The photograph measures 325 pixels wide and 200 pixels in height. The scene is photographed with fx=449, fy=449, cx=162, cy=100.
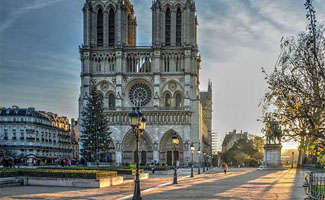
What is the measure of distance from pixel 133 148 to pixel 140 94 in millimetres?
9359

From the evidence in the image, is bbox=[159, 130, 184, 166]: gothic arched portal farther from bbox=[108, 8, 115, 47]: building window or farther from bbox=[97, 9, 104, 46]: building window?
bbox=[97, 9, 104, 46]: building window

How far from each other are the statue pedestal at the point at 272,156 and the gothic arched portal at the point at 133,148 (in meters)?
22.1

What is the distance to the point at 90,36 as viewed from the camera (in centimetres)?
7744

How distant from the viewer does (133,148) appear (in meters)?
77.2

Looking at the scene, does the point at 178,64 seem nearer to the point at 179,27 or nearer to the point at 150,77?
the point at 150,77

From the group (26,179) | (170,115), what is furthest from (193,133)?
(26,179)

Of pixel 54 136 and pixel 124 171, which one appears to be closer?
pixel 124 171

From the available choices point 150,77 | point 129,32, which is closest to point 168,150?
point 150,77

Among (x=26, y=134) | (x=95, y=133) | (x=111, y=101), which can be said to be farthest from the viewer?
(x=26, y=134)

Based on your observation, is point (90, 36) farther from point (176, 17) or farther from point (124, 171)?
point (124, 171)

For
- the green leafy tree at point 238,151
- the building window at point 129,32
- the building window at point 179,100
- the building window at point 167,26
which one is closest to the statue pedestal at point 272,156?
the building window at point 179,100

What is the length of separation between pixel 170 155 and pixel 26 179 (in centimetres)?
5265

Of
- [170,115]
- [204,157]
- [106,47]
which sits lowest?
[204,157]

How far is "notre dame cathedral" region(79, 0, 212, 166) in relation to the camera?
74.8 metres
